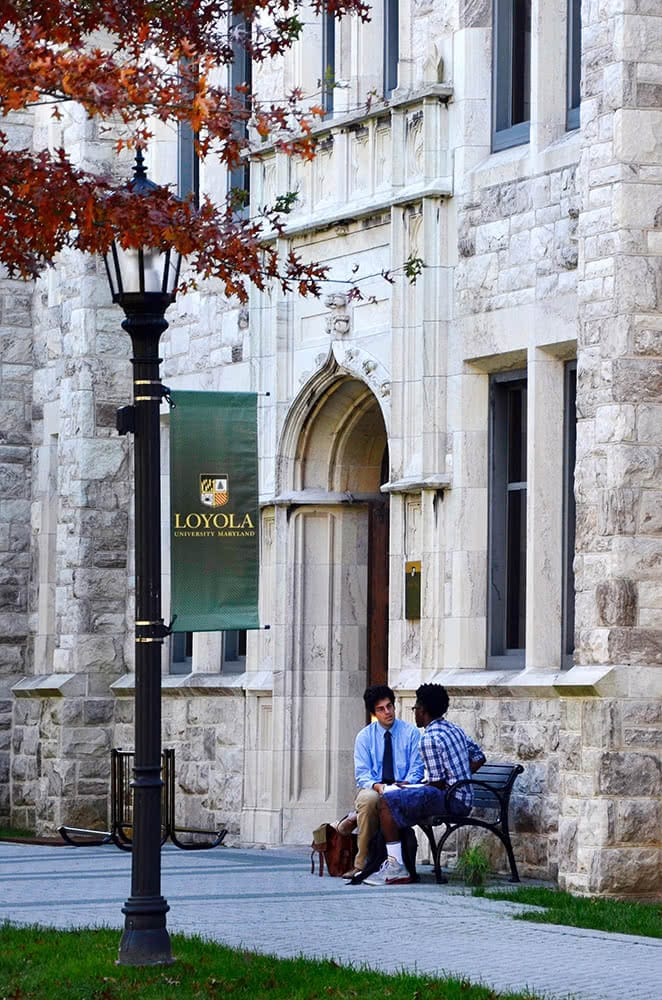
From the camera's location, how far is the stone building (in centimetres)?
1597

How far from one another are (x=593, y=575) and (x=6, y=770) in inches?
475

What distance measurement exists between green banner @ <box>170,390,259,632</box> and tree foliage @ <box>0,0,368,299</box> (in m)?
6.30

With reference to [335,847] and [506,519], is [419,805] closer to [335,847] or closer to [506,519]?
[335,847]

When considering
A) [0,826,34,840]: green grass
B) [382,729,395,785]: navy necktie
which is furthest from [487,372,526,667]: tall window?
[0,826,34,840]: green grass

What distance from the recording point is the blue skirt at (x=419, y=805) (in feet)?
55.4

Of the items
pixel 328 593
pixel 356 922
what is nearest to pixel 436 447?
pixel 328 593

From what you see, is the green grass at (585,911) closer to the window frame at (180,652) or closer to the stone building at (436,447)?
the stone building at (436,447)

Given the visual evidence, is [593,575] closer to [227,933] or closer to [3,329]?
[227,933]

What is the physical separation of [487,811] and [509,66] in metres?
5.78

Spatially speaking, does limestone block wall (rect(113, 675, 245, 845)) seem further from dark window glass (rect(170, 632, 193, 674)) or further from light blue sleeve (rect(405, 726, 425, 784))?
light blue sleeve (rect(405, 726, 425, 784))

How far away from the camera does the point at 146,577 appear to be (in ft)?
41.1

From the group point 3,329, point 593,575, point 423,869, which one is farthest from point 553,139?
point 3,329

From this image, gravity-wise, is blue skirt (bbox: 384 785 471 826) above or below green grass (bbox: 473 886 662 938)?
above

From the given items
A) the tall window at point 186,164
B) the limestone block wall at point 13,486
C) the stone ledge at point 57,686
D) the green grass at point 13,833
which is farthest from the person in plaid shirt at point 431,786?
the limestone block wall at point 13,486
